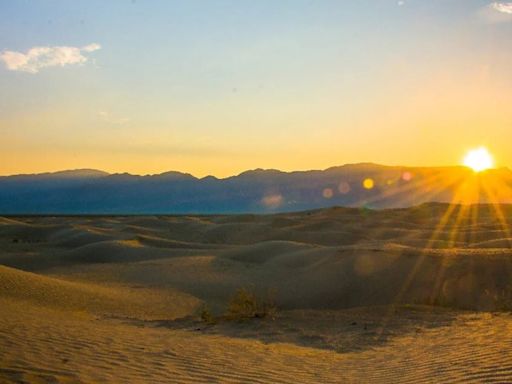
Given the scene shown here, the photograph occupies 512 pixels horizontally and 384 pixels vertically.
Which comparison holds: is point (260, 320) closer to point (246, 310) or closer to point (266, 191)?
point (246, 310)

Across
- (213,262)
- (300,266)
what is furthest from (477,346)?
(213,262)

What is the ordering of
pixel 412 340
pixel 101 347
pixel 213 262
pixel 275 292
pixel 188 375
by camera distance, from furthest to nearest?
1. pixel 213 262
2. pixel 275 292
3. pixel 412 340
4. pixel 101 347
5. pixel 188 375

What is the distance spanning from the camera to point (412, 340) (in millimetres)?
10094

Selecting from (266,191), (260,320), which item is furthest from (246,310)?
(266,191)

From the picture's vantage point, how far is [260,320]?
12805mm

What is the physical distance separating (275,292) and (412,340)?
7.79 metres

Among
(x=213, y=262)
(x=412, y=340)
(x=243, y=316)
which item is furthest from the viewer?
(x=213, y=262)

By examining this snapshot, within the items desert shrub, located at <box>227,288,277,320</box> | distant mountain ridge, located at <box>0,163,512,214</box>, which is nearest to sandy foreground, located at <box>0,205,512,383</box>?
desert shrub, located at <box>227,288,277,320</box>

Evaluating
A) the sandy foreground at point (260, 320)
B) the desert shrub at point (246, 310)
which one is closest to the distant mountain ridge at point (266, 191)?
the sandy foreground at point (260, 320)

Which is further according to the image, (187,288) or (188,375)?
(187,288)

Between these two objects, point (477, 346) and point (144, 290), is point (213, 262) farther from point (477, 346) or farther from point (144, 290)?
point (477, 346)

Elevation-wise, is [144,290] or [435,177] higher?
[435,177]

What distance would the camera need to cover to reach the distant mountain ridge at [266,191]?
14238 cm

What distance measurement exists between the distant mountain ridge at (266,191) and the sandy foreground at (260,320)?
376ft
